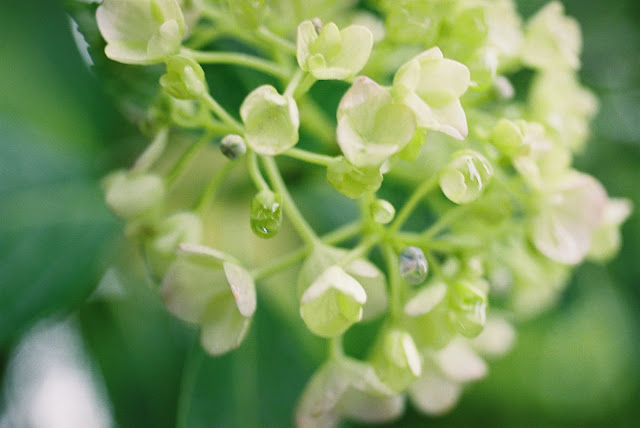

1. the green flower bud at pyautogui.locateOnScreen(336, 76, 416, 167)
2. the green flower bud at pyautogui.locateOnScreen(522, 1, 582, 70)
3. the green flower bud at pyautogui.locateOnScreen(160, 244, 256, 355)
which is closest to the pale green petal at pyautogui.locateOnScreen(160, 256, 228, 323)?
the green flower bud at pyautogui.locateOnScreen(160, 244, 256, 355)

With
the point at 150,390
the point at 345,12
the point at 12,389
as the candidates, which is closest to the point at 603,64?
the point at 345,12

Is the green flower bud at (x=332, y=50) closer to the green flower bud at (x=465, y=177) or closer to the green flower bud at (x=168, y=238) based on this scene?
the green flower bud at (x=465, y=177)

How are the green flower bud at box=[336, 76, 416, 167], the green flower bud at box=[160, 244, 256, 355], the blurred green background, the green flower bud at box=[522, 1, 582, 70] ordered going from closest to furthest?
the green flower bud at box=[336, 76, 416, 167]
the green flower bud at box=[160, 244, 256, 355]
the green flower bud at box=[522, 1, 582, 70]
the blurred green background

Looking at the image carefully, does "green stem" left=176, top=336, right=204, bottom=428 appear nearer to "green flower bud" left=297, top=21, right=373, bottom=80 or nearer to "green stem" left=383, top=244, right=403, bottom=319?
"green stem" left=383, top=244, right=403, bottom=319

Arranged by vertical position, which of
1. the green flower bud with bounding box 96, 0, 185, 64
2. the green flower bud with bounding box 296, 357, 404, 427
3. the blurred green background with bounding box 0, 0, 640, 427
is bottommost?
the blurred green background with bounding box 0, 0, 640, 427

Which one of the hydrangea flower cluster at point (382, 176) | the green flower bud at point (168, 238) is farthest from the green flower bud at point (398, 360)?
the green flower bud at point (168, 238)

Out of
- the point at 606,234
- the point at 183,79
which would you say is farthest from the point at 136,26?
the point at 606,234

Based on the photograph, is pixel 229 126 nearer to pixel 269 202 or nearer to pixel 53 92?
pixel 269 202
